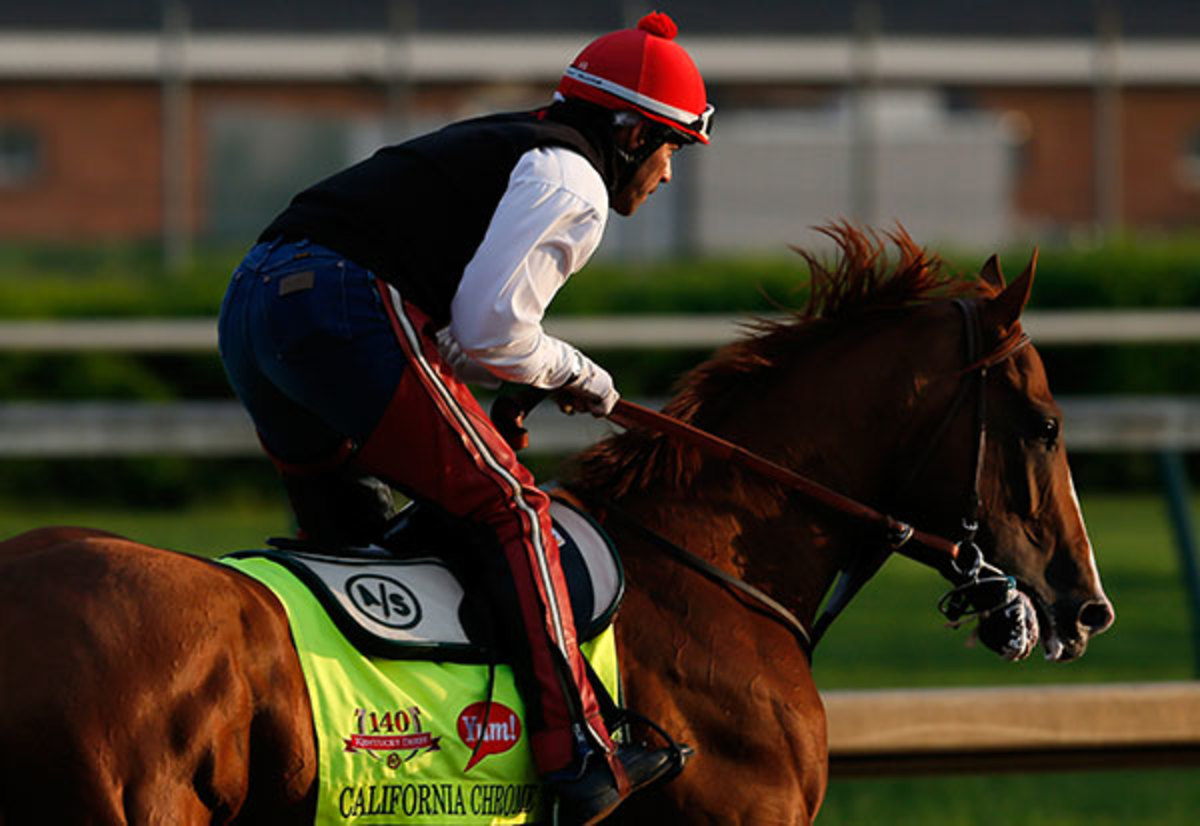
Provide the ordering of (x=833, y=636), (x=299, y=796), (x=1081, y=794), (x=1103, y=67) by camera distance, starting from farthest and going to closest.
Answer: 1. (x=1103, y=67)
2. (x=833, y=636)
3. (x=1081, y=794)
4. (x=299, y=796)

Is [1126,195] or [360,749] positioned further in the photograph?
[1126,195]

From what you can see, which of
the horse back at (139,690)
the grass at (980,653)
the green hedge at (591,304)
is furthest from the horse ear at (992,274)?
the green hedge at (591,304)

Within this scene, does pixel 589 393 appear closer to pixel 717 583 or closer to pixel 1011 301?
pixel 717 583

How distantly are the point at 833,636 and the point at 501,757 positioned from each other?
4.95 meters

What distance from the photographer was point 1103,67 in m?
15.1

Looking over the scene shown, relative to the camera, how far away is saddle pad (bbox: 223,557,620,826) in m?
2.78

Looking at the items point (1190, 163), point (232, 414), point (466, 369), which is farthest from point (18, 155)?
point (466, 369)

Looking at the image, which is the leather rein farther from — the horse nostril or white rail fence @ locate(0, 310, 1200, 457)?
white rail fence @ locate(0, 310, 1200, 457)

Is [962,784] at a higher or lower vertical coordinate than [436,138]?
lower

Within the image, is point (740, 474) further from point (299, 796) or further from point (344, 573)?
point (299, 796)

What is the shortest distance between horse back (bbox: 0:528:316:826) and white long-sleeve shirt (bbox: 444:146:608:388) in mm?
573

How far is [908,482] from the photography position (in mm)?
3490

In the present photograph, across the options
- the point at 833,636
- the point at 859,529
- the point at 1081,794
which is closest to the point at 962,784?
the point at 1081,794

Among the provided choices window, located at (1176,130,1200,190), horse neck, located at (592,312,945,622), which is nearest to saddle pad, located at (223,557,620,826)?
Answer: horse neck, located at (592,312,945,622)
